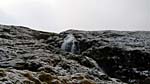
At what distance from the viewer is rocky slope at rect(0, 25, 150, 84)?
42000 millimetres

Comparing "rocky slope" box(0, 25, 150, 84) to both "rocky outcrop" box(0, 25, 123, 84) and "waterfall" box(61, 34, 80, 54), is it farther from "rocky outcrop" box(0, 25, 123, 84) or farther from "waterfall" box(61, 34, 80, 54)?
"waterfall" box(61, 34, 80, 54)

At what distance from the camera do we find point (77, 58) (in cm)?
5775

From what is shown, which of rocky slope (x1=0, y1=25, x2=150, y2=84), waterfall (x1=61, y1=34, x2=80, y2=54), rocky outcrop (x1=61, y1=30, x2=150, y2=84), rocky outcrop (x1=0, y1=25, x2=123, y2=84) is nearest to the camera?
rocky outcrop (x1=0, y1=25, x2=123, y2=84)

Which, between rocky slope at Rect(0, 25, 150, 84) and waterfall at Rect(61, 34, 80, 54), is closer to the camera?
rocky slope at Rect(0, 25, 150, 84)

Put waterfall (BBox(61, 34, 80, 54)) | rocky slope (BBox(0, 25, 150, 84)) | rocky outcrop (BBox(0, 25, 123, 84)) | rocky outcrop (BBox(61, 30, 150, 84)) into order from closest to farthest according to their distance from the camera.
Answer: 1. rocky outcrop (BBox(0, 25, 123, 84))
2. rocky slope (BBox(0, 25, 150, 84))
3. rocky outcrop (BBox(61, 30, 150, 84))
4. waterfall (BBox(61, 34, 80, 54))

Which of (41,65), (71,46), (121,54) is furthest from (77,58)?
(71,46)

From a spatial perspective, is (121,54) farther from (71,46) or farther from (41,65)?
(41,65)

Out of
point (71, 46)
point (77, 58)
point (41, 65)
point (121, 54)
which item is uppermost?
point (71, 46)

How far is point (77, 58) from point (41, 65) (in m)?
9.35

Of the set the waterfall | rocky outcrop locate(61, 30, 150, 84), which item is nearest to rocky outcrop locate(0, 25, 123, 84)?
the waterfall

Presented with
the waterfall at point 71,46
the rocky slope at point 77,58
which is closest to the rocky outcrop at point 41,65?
the rocky slope at point 77,58

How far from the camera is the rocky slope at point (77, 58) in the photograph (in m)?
42.0

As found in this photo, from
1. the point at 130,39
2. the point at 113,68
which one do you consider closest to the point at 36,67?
the point at 113,68

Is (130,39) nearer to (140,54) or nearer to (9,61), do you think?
(140,54)
